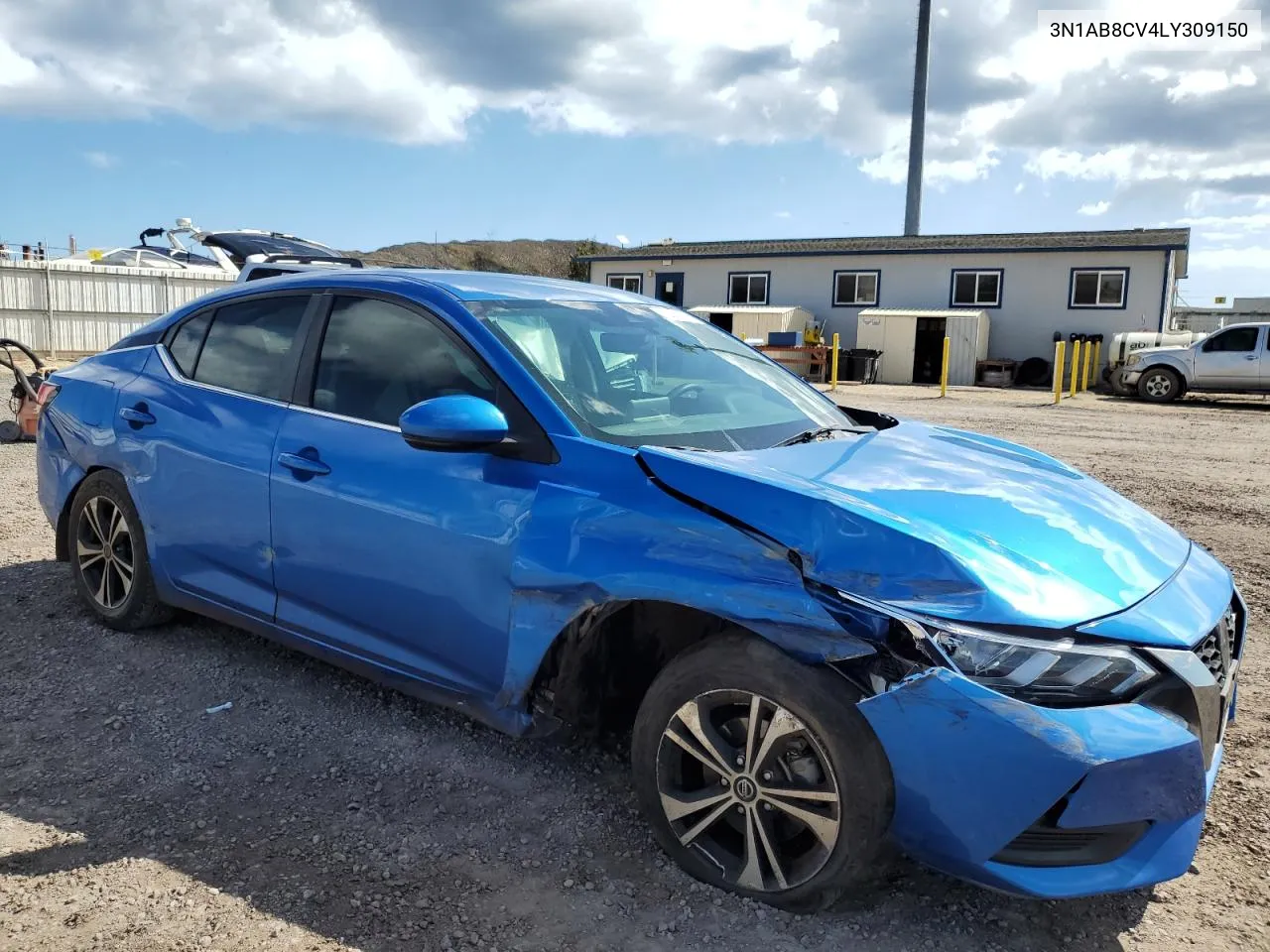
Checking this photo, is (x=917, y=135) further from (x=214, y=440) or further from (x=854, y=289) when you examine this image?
(x=214, y=440)

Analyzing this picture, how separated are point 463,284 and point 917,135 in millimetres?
41897

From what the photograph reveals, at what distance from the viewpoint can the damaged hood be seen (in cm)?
218

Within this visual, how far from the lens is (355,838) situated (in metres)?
2.76

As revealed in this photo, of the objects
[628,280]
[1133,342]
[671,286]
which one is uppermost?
[628,280]

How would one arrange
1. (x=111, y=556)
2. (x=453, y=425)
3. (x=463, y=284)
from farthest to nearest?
(x=111, y=556)
(x=463, y=284)
(x=453, y=425)

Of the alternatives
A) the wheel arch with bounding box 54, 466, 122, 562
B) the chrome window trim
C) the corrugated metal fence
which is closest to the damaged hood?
the chrome window trim

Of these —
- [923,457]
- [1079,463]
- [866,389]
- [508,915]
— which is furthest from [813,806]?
[866,389]

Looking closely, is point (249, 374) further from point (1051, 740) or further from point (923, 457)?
point (1051, 740)

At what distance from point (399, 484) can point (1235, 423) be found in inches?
621

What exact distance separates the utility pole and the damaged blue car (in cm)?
3985

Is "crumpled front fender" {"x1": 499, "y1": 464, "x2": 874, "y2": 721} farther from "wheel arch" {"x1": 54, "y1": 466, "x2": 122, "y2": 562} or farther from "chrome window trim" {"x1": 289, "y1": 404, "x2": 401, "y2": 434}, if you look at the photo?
"wheel arch" {"x1": 54, "y1": 466, "x2": 122, "y2": 562}

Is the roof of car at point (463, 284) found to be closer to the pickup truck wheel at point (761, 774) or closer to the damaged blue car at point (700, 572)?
the damaged blue car at point (700, 572)

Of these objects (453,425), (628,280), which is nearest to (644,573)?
(453,425)

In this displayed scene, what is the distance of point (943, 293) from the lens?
28938 millimetres
